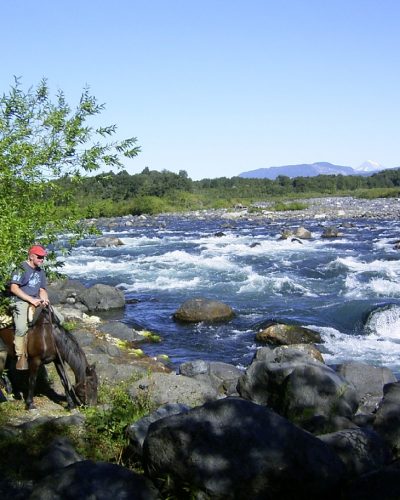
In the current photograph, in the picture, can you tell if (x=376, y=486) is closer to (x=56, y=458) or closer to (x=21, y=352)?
(x=56, y=458)

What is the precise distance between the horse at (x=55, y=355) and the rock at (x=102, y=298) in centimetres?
1167

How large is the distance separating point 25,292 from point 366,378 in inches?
298

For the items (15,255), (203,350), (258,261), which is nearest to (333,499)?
(15,255)

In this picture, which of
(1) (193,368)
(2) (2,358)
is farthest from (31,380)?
(1) (193,368)

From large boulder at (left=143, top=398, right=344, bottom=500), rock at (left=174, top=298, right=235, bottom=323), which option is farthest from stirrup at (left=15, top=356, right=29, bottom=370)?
rock at (left=174, top=298, right=235, bottom=323)

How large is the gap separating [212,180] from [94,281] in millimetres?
115445

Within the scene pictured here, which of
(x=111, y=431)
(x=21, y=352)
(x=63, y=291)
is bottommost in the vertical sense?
(x=63, y=291)

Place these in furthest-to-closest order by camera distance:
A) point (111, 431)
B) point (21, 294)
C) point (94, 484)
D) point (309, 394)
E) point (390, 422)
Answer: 1. point (21, 294)
2. point (309, 394)
3. point (390, 422)
4. point (111, 431)
5. point (94, 484)

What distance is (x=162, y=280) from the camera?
25.2 m

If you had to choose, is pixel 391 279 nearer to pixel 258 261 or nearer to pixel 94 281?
pixel 258 261

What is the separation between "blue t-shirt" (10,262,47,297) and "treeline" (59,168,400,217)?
172cm

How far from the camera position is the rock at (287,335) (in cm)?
1564

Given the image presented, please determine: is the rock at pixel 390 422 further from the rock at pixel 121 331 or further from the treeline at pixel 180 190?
the rock at pixel 121 331

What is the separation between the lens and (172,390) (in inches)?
379
